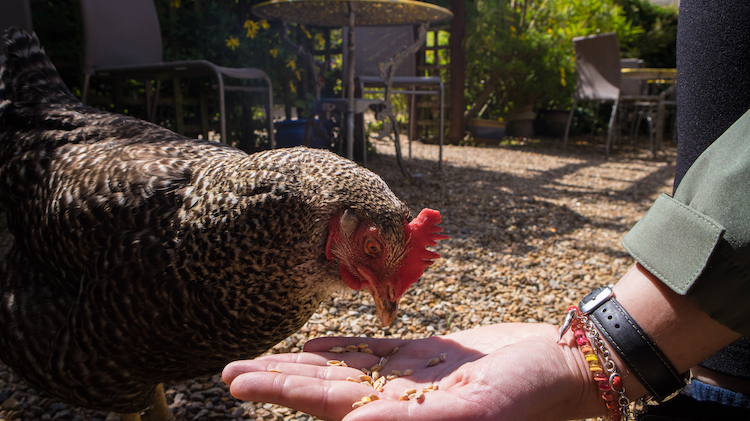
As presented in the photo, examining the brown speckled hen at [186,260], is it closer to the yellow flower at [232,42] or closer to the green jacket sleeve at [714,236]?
the green jacket sleeve at [714,236]

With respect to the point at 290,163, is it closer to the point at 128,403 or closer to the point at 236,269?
the point at 236,269

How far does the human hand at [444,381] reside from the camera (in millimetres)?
1016

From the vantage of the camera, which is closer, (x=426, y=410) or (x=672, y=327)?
(x=426, y=410)

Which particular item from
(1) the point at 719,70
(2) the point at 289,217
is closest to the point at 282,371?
(2) the point at 289,217

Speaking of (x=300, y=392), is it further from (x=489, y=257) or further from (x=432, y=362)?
(x=489, y=257)

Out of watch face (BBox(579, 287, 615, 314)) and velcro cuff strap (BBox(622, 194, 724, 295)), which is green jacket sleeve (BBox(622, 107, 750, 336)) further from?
watch face (BBox(579, 287, 615, 314))

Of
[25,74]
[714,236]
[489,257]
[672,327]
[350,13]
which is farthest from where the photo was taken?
[350,13]

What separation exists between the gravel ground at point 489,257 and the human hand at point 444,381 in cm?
24

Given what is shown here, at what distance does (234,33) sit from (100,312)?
4234mm

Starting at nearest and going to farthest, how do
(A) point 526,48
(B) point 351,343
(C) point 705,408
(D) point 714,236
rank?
(D) point 714,236, (C) point 705,408, (B) point 351,343, (A) point 526,48

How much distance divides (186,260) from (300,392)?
1.40 ft

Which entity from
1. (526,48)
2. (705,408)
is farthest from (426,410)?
(526,48)

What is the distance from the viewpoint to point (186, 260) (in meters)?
1.17

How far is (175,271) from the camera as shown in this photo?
1177 millimetres
